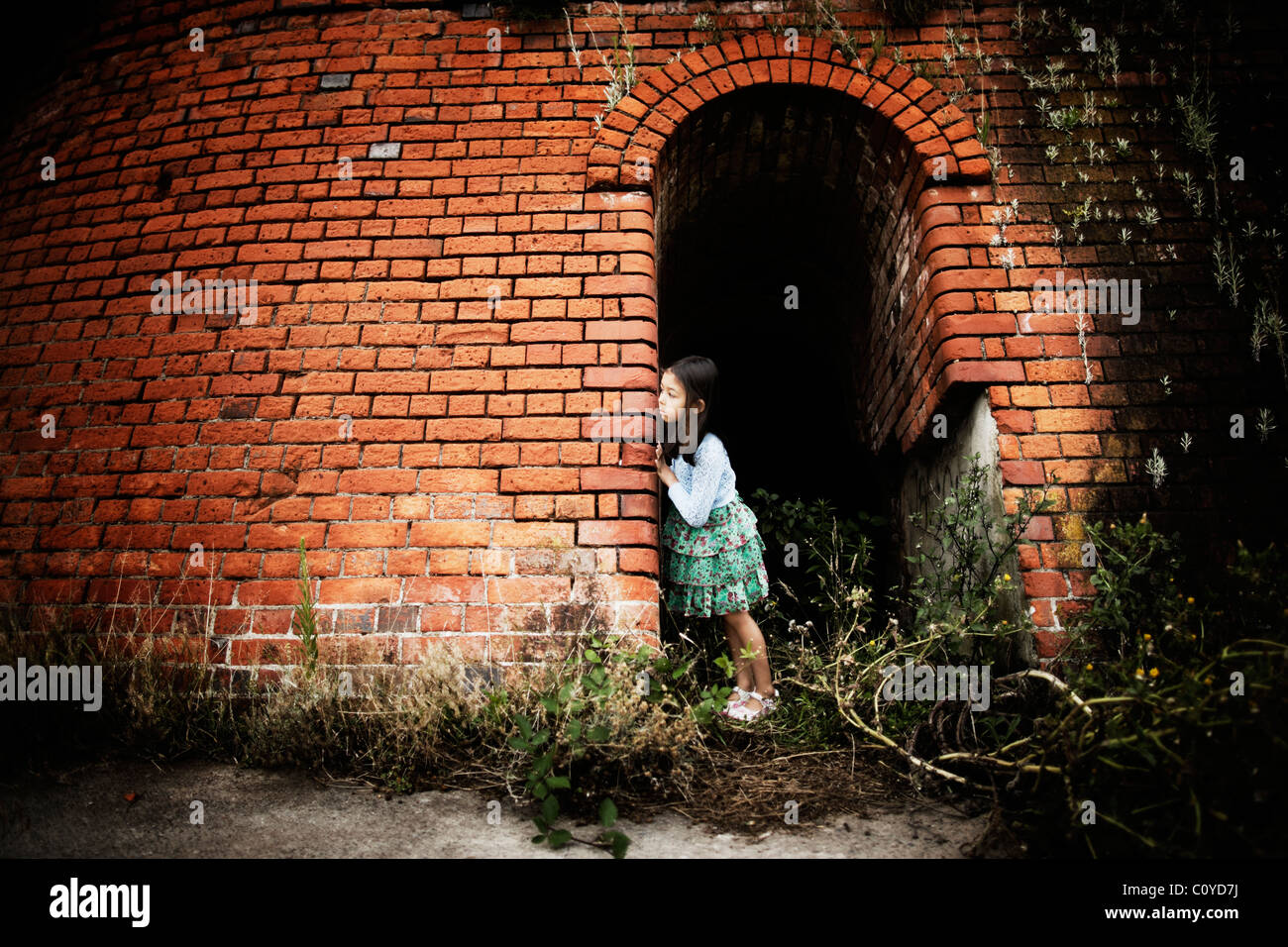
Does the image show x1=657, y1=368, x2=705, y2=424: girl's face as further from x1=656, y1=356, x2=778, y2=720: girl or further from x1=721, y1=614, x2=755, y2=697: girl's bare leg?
x1=721, y1=614, x2=755, y2=697: girl's bare leg

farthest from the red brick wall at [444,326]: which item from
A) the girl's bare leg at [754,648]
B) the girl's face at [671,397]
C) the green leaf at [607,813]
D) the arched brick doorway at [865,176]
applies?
the green leaf at [607,813]

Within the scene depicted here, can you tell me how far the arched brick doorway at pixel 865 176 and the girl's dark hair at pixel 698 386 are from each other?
1.15 ft

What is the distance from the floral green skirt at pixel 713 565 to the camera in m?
2.50

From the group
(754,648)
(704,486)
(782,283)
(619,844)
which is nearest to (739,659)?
(754,648)

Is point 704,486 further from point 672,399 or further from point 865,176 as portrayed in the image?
point 865,176

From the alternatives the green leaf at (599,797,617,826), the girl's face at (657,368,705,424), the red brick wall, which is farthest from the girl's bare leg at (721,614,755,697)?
the green leaf at (599,797,617,826)

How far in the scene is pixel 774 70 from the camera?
8.30 ft

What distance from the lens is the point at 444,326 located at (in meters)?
2.35

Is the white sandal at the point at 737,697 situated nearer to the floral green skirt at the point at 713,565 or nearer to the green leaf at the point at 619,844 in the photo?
the floral green skirt at the point at 713,565

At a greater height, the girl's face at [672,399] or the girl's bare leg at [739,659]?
the girl's face at [672,399]

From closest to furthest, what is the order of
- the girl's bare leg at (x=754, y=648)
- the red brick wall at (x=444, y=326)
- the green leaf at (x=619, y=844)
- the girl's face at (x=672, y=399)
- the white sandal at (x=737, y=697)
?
the green leaf at (x=619, y=844)
the red brick wall at (x=444, y=326)
the white sandal at (x=737, y=697)
the girl's bare leg at (x=754, y=648)
the girl's face at (x=672, y=399)

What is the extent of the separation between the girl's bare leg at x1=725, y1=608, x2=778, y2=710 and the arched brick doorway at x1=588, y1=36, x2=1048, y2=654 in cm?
64

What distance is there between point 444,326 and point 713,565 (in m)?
1.37

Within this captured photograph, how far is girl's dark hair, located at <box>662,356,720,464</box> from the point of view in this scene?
8.78 ft
